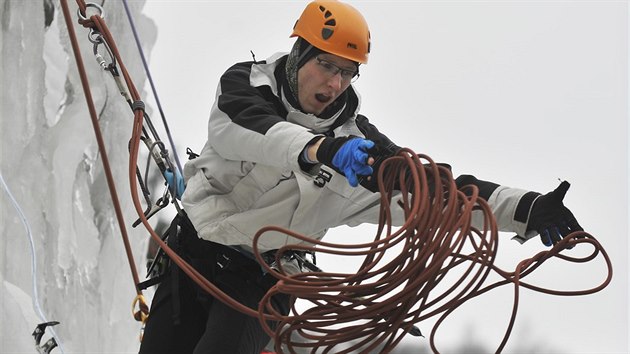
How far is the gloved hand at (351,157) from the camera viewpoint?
1690 mm

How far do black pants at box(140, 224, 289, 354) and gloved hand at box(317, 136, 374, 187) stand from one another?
0.58 m

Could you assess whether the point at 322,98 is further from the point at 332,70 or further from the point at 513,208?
the point at 513,208

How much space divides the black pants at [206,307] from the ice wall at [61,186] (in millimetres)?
1953

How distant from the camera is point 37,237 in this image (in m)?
4.64

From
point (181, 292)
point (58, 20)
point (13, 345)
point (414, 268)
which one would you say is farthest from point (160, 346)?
point (58, 20)

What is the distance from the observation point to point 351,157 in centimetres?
169

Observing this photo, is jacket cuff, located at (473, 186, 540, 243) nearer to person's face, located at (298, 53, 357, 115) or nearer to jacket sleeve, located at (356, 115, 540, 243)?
jacket sleeve, located at (356, 115, 540, 243)

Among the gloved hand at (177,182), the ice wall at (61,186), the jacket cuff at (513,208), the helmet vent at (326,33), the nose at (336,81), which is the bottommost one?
the ice wall at (61,186)

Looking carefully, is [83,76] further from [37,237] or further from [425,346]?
[425,346]

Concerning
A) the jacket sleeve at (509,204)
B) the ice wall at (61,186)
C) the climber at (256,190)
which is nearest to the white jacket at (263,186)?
the climber at (256,190)

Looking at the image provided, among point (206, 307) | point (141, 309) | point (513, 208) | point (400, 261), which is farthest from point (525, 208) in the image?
point (141, 309)

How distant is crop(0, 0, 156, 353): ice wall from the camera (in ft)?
14.7

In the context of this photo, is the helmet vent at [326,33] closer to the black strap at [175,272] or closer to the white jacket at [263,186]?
the white jacket at [263,186]

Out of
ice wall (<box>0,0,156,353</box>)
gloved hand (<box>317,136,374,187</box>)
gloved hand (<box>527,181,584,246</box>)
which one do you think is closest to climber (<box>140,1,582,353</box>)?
gloved hand (<box>527,181,584,246</box>)
